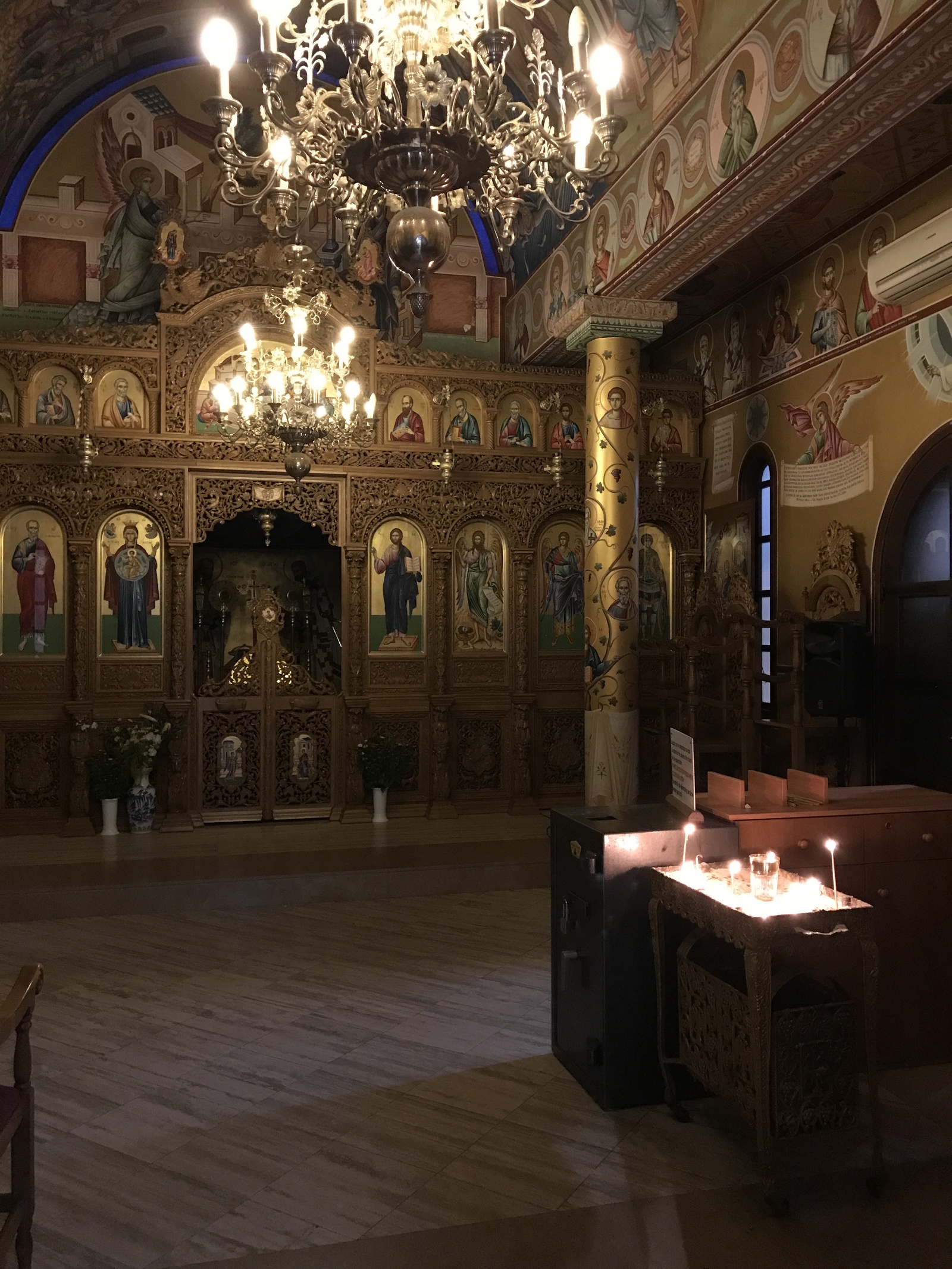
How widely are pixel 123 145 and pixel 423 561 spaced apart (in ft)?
17.8

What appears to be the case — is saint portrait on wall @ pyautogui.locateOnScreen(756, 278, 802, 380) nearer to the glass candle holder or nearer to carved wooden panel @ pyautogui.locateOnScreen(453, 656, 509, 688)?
carved wooden panel @ pyautogui.locateOnScreen(453, 656, 509, 688)

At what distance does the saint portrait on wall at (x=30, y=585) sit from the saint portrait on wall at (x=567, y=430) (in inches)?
187

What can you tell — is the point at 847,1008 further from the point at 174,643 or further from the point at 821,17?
the point at 174,643

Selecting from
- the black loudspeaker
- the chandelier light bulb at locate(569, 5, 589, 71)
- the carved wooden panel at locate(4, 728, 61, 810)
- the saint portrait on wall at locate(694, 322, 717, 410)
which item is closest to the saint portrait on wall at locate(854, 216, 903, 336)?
the black loudspeaker

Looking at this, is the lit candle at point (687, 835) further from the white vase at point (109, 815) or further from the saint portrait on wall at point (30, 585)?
the saint portrait on wall at point (30, 585)

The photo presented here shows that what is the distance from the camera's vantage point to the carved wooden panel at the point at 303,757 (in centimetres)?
929

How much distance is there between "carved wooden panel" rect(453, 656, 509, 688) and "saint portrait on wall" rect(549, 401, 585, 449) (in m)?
2.23

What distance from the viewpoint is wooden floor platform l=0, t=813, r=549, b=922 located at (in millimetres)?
6742

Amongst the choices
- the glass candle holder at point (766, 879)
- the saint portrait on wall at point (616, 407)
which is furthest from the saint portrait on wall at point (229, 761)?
the glass candle holder at point (766, 879)

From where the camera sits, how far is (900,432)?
7129mm

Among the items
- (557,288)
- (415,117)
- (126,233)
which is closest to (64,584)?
(126,233)

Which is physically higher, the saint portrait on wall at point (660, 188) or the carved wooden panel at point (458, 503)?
the saint portrait on wall at point (660, 188)

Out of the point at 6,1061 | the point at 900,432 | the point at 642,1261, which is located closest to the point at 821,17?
the point at 900,432

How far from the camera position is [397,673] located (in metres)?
9.56
